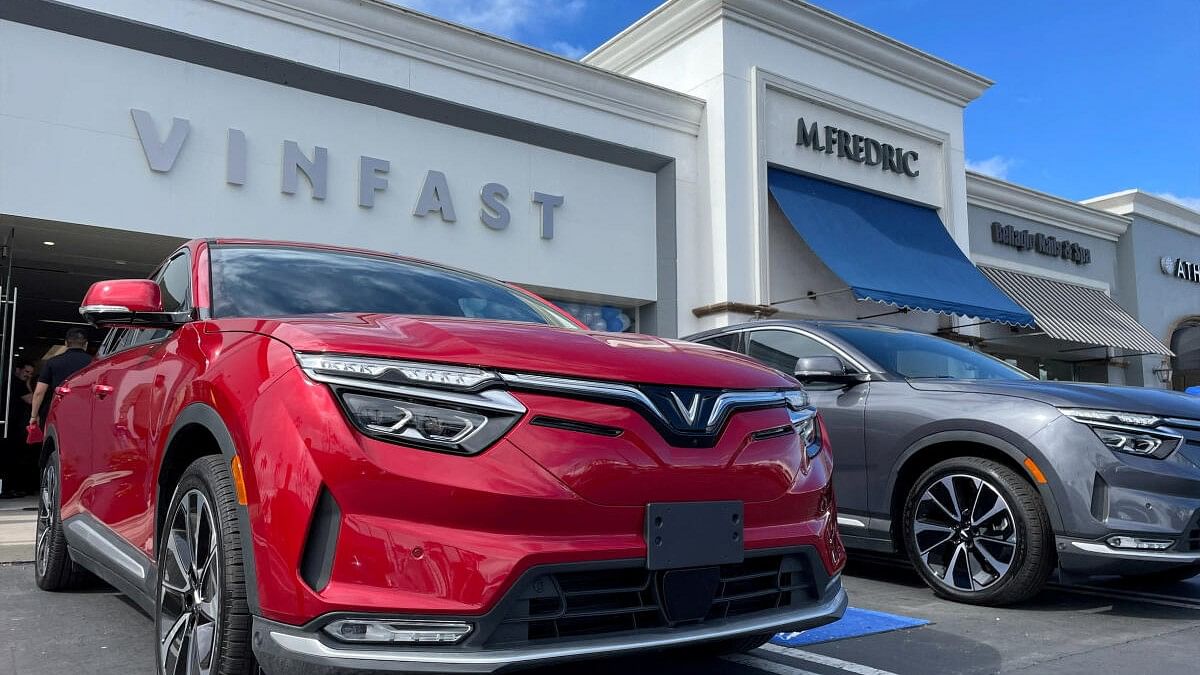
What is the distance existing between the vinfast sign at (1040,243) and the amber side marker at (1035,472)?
635 inches

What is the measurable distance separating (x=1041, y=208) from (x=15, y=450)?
65.3ft

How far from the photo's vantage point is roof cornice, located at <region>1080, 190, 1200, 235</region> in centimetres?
2253

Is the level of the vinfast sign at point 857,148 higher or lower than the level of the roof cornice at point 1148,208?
lower

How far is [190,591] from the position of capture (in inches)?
98.4

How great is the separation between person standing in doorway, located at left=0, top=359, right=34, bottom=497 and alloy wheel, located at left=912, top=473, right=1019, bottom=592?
10.3m

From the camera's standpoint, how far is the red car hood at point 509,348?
220 cm

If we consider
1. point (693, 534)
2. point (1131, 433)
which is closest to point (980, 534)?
point (1131, 433)

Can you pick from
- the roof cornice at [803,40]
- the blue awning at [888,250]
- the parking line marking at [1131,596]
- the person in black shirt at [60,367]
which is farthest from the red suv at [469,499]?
the roof cornice at [803,40]

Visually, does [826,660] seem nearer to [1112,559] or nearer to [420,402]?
[1112,559]

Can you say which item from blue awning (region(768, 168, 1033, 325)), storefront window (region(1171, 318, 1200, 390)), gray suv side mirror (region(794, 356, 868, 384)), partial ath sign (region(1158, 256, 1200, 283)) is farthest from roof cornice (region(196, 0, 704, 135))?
storefront window (region(1171, 318, 1200, 390))

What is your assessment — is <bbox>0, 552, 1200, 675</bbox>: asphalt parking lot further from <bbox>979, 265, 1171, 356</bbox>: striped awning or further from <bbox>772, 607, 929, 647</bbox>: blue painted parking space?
<bbox>979, 265, 1171, 356</bbox>: striped awning

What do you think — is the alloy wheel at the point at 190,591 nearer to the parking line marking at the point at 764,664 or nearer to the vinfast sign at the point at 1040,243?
the parking line marking at the point at 764,664

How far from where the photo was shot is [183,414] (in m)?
2.64

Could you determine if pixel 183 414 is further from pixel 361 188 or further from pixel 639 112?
pixel 639 112
